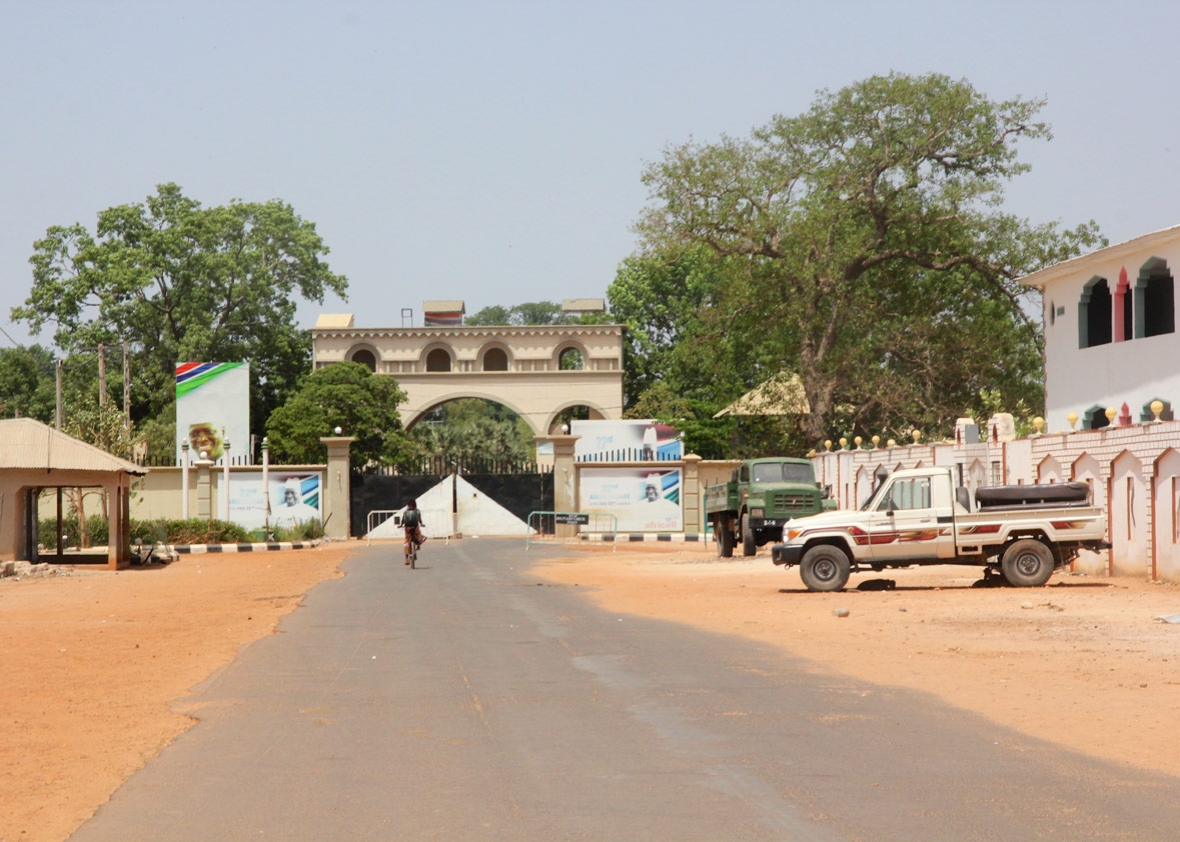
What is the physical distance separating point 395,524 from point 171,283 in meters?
32.3

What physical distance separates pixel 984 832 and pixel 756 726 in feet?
10.1

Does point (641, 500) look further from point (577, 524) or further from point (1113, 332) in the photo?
point (1113, 332)

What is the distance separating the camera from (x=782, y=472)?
34094mm

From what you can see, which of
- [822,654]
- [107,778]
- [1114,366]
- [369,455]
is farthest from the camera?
[369,455]

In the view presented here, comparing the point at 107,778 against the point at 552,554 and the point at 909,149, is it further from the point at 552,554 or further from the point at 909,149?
the point at 909,149

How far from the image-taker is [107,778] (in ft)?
27.2

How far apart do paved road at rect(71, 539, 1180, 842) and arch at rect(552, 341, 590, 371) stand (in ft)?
224

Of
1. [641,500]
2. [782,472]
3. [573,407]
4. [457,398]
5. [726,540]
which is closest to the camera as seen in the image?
[782,472]

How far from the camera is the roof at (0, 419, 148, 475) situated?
30.9 meters

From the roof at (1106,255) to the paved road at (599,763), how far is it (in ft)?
71.3

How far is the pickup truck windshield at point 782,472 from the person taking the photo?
1337 inches

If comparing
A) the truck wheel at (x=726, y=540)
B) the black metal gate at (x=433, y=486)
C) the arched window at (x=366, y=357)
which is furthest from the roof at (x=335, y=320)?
the truck wheel at (x=726, y=540)

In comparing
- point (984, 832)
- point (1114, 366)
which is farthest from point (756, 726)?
point (1114, 366)

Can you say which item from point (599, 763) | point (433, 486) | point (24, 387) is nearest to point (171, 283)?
point (24, 387)
